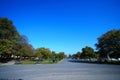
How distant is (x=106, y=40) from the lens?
75812 mm

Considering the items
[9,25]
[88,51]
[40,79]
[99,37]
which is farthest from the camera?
[88,51]

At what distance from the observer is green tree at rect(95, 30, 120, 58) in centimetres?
7292

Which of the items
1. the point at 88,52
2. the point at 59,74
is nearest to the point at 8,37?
the point at 59,74

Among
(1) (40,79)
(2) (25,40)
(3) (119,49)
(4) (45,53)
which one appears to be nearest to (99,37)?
(3) (119,49)

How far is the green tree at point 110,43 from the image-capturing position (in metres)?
72.9

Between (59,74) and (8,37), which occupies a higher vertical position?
(8,37)

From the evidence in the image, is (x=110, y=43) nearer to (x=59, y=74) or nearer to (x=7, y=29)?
(x=7, y=29)

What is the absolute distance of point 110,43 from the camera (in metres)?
74.9

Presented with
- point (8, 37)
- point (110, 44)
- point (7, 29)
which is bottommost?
point (110, 44)

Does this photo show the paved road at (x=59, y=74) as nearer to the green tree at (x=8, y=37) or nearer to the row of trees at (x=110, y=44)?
the green tree at (x=8, y=37)

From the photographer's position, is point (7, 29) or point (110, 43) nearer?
point (7, 29)

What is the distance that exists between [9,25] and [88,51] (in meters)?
56.9

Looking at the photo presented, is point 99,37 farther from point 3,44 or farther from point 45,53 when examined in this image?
point 45,53

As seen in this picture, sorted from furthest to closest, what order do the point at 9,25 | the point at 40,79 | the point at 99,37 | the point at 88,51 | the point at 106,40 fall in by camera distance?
the point at 88,51, the point at 99,37, the point at 106,40, the point at 9,25, the point at 40,79
